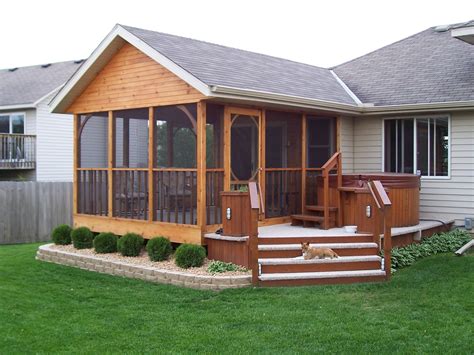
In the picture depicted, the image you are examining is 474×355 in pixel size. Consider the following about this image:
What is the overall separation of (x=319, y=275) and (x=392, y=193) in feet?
9.83

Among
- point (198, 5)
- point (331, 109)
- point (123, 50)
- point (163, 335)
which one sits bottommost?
point (163, 335)

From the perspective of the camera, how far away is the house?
388 inches

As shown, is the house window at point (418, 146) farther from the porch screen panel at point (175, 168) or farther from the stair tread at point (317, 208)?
the porch screen panel at point (175, 168)

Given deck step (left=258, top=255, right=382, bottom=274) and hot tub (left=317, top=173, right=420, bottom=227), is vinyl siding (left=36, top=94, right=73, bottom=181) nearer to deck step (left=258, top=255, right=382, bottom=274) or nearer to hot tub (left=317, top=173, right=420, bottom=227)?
hot tub (left=317, top=173, right=420, bottom=227)

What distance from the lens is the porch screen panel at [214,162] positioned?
9773 mm

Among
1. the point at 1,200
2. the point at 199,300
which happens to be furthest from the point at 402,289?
the point at 1,200

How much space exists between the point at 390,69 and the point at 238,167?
4971mm

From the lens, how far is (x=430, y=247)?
10711mm

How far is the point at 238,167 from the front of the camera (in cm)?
1205

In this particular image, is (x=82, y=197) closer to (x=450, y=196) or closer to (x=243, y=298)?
(x=243, y=298)

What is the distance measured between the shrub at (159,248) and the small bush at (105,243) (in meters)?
1.34

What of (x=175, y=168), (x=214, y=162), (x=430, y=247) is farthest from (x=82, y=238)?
(x=430, y=247)

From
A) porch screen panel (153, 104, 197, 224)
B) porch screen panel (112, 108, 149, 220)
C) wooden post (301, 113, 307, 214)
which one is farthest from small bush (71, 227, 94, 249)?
wooden post (301, 113, 307, 214)

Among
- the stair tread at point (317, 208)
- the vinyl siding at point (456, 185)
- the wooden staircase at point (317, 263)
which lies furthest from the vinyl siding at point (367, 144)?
the wooden staircase at point (317, 263)
